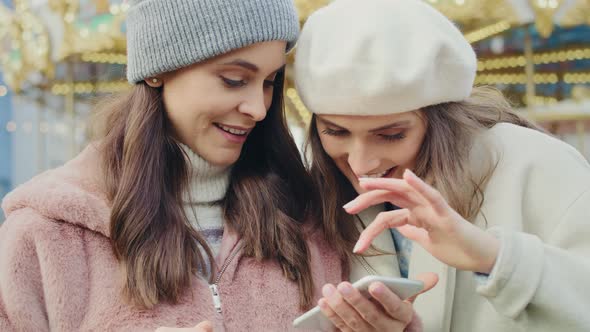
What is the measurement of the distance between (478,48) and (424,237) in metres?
5.79

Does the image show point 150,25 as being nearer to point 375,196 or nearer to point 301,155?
point 301,155

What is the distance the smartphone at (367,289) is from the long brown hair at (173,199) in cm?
28

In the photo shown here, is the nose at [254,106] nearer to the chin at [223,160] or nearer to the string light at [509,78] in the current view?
the chin at [223,160]

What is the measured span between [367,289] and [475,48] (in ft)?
18.3

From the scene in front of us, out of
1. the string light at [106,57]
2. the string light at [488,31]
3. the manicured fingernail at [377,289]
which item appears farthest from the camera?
the string light at [106,57]

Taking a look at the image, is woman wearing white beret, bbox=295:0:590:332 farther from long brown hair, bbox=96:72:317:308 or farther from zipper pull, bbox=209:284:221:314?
zipper pull, bbox=209:284:221:314

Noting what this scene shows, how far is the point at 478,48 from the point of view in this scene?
22.7 feet

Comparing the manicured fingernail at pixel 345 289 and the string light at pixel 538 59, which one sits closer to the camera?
the manicured fingernail at pixel 345 289

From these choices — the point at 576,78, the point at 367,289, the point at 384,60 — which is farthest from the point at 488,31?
the point at 367,289

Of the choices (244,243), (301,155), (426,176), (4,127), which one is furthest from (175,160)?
(4,127)

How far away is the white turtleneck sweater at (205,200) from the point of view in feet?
6.30

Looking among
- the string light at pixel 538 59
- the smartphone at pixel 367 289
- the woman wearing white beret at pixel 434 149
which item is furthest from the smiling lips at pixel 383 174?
the string light at pixel 538 59

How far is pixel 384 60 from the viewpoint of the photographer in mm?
1768

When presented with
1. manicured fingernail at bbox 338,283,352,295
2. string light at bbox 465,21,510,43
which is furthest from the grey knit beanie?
string light at bbox 465,21,510,43
